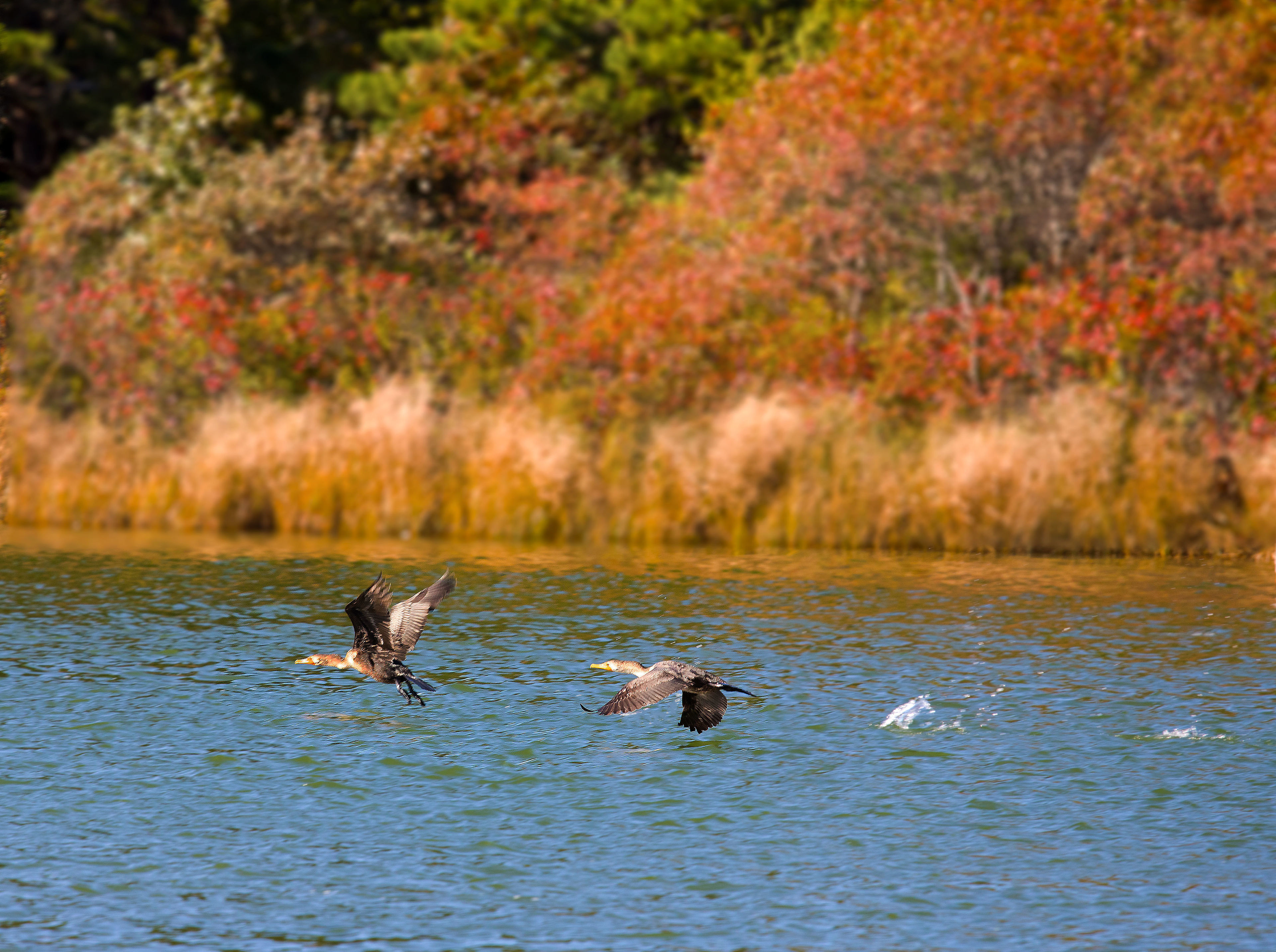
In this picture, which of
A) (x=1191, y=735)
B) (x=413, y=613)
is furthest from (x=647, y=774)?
(x=1191, y=735)

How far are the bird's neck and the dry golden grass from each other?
9143mm

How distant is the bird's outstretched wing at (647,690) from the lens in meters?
9.49

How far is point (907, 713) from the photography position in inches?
436

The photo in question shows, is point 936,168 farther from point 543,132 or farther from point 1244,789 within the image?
point 1244,789

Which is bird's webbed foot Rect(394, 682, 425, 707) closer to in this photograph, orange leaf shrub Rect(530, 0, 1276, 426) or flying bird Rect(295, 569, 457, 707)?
flying bird Rect(295, 569, 457, 707)

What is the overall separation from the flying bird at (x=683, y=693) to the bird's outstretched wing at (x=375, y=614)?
1.30 m

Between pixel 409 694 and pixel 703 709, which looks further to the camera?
pixel 409 694

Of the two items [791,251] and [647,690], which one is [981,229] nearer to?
[791,251]

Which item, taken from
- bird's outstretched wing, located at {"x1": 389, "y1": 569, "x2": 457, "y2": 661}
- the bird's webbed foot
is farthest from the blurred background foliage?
bird's outstretched wing, located at {"x1": 389, "y1": 569, "x2": 457, "y2": 661}

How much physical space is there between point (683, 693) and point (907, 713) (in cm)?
170

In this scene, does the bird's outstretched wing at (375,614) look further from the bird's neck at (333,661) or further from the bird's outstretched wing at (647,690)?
the bird's outstretched wing at (647,690)

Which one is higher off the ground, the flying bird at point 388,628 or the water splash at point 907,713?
the flying bird at point 388,628

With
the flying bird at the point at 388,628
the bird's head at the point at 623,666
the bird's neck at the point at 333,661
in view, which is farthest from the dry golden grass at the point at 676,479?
the flying bird at the point at 388,628

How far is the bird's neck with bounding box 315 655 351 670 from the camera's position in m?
11.3
